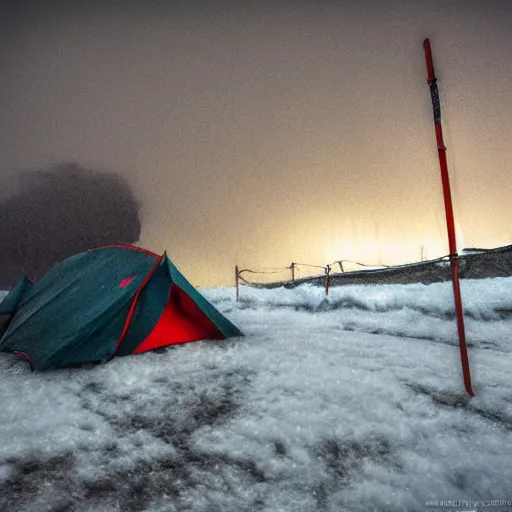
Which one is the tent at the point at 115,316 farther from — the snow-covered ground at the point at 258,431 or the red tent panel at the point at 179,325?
the snow-covered ground at the point at 258,431

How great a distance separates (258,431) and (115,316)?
221 cm

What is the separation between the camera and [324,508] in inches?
53.3

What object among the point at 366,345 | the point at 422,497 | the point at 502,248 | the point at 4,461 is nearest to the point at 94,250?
the point at 4,461

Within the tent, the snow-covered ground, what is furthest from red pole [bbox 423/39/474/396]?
the tent

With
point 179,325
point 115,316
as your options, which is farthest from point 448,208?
point 115,316

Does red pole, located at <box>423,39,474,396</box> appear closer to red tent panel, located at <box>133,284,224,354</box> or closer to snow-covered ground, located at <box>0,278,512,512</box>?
snow-covered ground, located at <box>0,278,512,512</box>

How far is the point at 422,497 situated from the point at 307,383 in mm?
1358

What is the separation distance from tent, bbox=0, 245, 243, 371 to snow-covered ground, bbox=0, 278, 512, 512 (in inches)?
8.5

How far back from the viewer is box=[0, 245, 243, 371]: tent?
333 cm

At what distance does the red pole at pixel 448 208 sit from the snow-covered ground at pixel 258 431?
34 cm

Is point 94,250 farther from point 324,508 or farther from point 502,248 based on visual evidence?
point 502,248

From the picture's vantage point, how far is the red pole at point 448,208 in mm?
2275

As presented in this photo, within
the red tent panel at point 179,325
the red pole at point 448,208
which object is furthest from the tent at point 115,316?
the red pole at point 448,208

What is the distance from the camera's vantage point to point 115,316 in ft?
11.5
